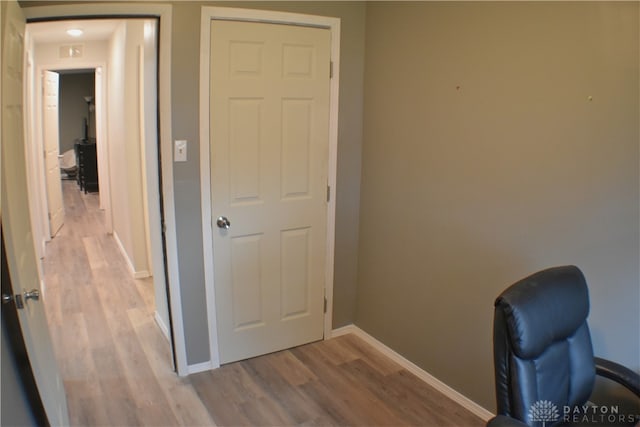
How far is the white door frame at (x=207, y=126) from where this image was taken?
8.02 ft

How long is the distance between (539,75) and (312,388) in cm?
199

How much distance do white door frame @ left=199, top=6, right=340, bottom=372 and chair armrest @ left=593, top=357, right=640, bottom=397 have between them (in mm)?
Answer: 1689

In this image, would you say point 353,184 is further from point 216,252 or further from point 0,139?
point 0,139

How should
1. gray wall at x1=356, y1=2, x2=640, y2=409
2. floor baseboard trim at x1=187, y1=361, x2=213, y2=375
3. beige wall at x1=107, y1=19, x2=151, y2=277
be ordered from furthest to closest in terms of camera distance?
beige wall at x1=107, y1=19, x2=151, y2=277 → floor baseboard trim at x1=187, y1=361, x2=213, y2=375 → gray wall at x1=356, y1=2, x2=640, y2=409

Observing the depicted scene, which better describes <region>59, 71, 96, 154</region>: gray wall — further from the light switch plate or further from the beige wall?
the light switch plate

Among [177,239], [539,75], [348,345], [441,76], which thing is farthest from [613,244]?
[177,239]

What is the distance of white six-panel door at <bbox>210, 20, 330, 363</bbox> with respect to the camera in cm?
257

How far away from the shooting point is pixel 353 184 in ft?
10.00

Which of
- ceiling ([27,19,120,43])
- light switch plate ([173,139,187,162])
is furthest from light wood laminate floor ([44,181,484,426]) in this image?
ceiling ([27,19,120,43])

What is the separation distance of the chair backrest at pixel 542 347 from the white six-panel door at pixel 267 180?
1.60 meters

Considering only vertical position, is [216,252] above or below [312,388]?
above

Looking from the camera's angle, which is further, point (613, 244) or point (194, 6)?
point (194, 6)

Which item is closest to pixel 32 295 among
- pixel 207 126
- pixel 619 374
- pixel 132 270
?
pixel 207 126

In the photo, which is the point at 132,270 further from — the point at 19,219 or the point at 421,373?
the point at 421,373
